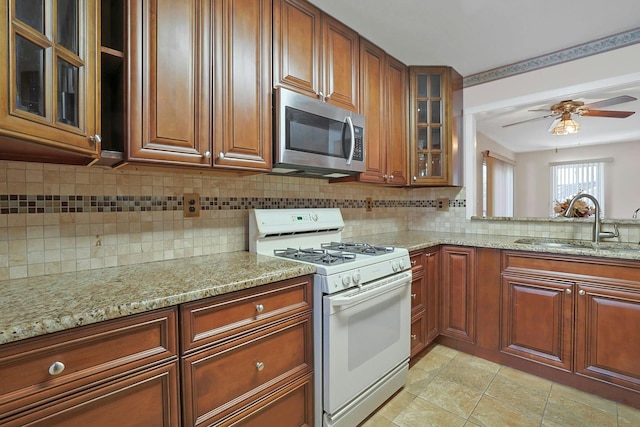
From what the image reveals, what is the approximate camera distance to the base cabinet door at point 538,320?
194 cm

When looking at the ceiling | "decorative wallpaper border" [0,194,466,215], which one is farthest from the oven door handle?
the ceiling

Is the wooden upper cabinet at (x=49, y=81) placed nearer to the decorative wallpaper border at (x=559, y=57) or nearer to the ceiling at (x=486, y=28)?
the ceiling at (x=486, y=28)

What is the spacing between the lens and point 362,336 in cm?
157

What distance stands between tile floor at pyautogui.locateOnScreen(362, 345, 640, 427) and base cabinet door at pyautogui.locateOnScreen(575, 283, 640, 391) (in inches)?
6.9

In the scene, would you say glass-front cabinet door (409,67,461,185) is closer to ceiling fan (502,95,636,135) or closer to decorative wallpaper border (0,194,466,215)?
ceiling fan (502,95,636,135)

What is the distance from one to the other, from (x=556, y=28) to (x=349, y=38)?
1.38m

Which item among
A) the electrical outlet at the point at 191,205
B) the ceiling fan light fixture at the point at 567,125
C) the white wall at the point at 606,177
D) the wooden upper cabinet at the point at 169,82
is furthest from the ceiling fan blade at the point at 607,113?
the electrical outlet at the point at 191,205

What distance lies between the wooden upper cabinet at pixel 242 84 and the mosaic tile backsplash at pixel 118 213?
32 centimetres

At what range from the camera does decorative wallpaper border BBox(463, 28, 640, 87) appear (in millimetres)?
2123

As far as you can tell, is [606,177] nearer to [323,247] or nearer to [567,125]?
[567,125]

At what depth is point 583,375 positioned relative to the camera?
6.22ft

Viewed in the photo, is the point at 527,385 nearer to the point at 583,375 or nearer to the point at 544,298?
the point at 583,375

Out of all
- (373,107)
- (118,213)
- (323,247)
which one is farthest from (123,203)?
(373,107)

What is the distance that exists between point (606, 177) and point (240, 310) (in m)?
4.26
